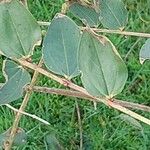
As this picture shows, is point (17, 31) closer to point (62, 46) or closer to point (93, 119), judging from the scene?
point (62, 46)

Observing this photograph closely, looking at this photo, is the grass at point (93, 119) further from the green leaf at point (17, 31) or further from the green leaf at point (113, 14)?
the green leaf at point (17, 31)

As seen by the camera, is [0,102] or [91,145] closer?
[0,102]

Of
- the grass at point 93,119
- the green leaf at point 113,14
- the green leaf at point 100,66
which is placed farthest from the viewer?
the grass at point 93,119

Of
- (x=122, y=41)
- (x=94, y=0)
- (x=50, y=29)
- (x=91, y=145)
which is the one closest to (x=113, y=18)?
(x=94, y=0)

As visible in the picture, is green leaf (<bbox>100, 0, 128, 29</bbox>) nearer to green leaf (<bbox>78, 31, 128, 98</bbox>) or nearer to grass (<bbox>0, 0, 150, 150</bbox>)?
green leaf (<bbox>78, 31, 128, 98</bbox>)

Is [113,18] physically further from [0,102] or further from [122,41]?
[122,41]

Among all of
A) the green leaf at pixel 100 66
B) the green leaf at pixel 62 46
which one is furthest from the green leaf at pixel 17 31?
the green leaf at pixel 100 66

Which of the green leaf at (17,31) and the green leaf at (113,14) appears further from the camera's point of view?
the green leaf at (113,14)
